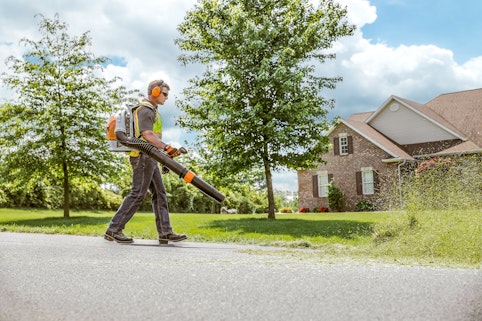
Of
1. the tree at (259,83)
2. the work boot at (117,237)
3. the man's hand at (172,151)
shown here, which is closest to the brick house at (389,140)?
the tree at (259,83)

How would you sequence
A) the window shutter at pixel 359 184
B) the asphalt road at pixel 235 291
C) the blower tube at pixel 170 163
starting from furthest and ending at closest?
the window shutter at pixel 359 184
the blower tube at pixel 170 163
the asphalt road at pixel 235 291

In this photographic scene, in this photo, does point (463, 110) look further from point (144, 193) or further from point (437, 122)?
point (144, 193)

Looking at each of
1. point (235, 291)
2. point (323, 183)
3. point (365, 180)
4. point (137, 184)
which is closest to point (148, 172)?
point (137, 184)

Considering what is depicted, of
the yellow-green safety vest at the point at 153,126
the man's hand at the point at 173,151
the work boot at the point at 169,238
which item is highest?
the yellow-green safety vest at the point at 153,126

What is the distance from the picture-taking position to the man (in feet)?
20.5

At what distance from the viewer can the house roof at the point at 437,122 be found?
28.1 meters

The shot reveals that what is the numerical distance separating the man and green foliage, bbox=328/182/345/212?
23.1 metres

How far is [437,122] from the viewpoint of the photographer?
28.3m

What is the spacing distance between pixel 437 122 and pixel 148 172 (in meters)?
24.5

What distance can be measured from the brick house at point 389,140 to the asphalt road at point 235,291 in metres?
24.8

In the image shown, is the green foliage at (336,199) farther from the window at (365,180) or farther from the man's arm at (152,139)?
the man's arm at (152,139)

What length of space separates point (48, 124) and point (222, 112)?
23.7 feet

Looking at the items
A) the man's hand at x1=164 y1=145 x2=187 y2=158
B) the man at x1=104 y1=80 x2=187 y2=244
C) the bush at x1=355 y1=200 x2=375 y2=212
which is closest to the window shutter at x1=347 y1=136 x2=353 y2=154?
the bush at x1=355 y1=200 x2=375 y2=212

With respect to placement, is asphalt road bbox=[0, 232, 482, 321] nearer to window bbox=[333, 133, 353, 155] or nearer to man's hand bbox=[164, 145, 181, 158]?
man's hand bbox=[164, 145, 181, 158]
